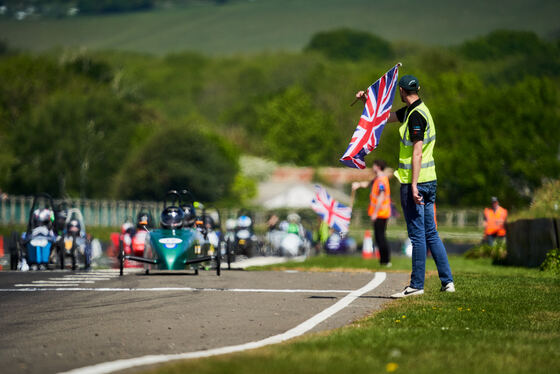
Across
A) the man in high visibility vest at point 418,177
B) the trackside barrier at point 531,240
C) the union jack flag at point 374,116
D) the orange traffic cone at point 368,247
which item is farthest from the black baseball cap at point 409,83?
the orange traffic cone at point 368,247

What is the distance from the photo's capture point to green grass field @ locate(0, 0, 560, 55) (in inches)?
6265

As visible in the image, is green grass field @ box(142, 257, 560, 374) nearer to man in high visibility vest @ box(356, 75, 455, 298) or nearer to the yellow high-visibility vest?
man in high visibility vest @ box(356, 75, 455, 298)

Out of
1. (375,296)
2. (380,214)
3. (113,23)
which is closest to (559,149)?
(380,214)

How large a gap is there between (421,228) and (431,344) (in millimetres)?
3880

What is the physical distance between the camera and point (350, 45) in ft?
579

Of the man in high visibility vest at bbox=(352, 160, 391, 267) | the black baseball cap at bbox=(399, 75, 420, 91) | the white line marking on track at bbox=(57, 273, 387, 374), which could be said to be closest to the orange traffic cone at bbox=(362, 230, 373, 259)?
the man in high visibility vest at bbox=(352, 160, 391, 267)

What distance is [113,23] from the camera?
6737 inches

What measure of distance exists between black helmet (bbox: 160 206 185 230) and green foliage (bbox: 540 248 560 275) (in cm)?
604

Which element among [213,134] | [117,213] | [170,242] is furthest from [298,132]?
[170,242]

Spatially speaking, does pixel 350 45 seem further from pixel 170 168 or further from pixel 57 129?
pixel 57 129

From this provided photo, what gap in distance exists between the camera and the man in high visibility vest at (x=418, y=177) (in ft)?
38.0

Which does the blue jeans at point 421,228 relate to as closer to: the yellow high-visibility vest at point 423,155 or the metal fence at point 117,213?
the yellow high-visibility vest at point 423,155

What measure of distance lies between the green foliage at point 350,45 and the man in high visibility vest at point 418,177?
161575 millimetres

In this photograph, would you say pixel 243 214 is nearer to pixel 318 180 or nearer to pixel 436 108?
pixel 436 108
